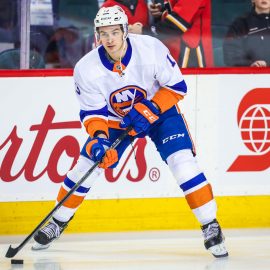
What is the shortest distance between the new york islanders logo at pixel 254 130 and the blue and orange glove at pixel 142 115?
3.84 feet

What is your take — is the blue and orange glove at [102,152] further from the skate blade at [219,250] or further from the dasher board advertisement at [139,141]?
the dasher board advertisement at [139,141]

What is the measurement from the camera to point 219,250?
5.27 m

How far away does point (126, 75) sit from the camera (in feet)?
17.5

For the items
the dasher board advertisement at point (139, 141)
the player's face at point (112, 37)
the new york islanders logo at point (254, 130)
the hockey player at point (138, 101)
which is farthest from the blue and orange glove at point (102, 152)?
the new york islanders logo at point (254, 130)

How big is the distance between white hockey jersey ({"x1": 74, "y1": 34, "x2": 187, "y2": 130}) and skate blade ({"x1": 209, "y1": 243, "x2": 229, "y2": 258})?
2.42 ft

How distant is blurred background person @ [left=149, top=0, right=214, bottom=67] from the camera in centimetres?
641

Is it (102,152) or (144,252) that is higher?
(102,152)

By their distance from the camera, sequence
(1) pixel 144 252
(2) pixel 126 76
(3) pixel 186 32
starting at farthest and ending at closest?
(3) pixel 186 32 → (1) pixel 144 252 → (2) pixel 126 76

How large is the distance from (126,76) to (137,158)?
104cm

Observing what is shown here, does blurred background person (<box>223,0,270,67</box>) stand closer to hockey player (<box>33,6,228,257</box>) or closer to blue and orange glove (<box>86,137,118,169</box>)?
hockey player (<box>33,6,228,257</box>)

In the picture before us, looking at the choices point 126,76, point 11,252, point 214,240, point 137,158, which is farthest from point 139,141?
point 11,252

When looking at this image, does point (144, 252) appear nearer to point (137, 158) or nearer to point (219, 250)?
point (219, 250)

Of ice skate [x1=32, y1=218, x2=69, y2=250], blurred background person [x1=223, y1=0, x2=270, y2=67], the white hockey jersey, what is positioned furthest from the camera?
blurred background person [x1=223, y1=0, x2=270, y2=67]

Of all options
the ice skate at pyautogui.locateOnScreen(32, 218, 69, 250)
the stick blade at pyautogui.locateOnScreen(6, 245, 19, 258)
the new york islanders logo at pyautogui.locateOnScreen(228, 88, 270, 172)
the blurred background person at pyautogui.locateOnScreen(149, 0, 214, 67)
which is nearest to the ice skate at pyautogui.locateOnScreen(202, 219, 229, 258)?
the ice skate at pyautogui.locateOnScreen(32, 218, 69, 250)
